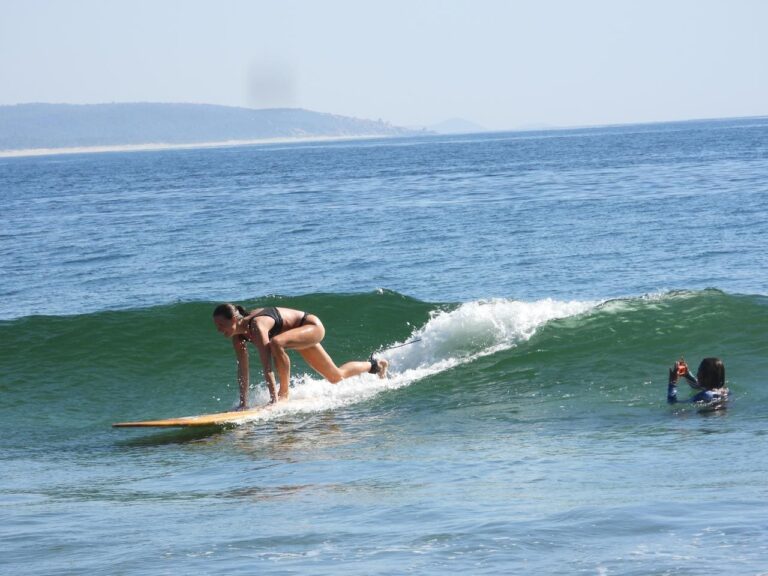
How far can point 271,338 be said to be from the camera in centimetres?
1137

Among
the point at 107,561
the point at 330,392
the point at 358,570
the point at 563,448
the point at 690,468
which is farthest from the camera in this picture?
the point at 330,392

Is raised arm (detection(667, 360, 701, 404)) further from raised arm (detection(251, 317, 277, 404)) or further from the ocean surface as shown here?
raised arm (detection(251, 317, 277, 404))

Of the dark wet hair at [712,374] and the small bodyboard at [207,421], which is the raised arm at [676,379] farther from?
the small bodyboard at [207,421]

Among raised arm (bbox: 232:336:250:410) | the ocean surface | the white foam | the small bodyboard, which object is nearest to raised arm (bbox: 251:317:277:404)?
raised arm (bbox: 232:336:250:410)

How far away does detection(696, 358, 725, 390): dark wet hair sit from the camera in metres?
10.7

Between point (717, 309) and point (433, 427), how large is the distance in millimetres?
5678

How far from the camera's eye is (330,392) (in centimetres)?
1252

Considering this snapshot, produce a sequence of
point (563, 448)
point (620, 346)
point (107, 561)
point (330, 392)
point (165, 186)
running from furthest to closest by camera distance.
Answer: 1. point (165, 186)
2. point (620, 346)
3. point (330, 392)
4. point (563, 448)
5. point (107, 561)

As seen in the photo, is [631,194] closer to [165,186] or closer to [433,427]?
[433,427]

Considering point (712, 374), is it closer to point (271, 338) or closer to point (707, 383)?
point (707, 383)

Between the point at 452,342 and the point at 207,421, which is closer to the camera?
the point at 207,421

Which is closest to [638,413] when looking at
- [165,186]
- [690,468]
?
[690,468]

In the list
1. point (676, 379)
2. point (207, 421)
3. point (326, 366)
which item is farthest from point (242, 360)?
point (676, 379)

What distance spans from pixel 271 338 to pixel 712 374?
4.45 meters
